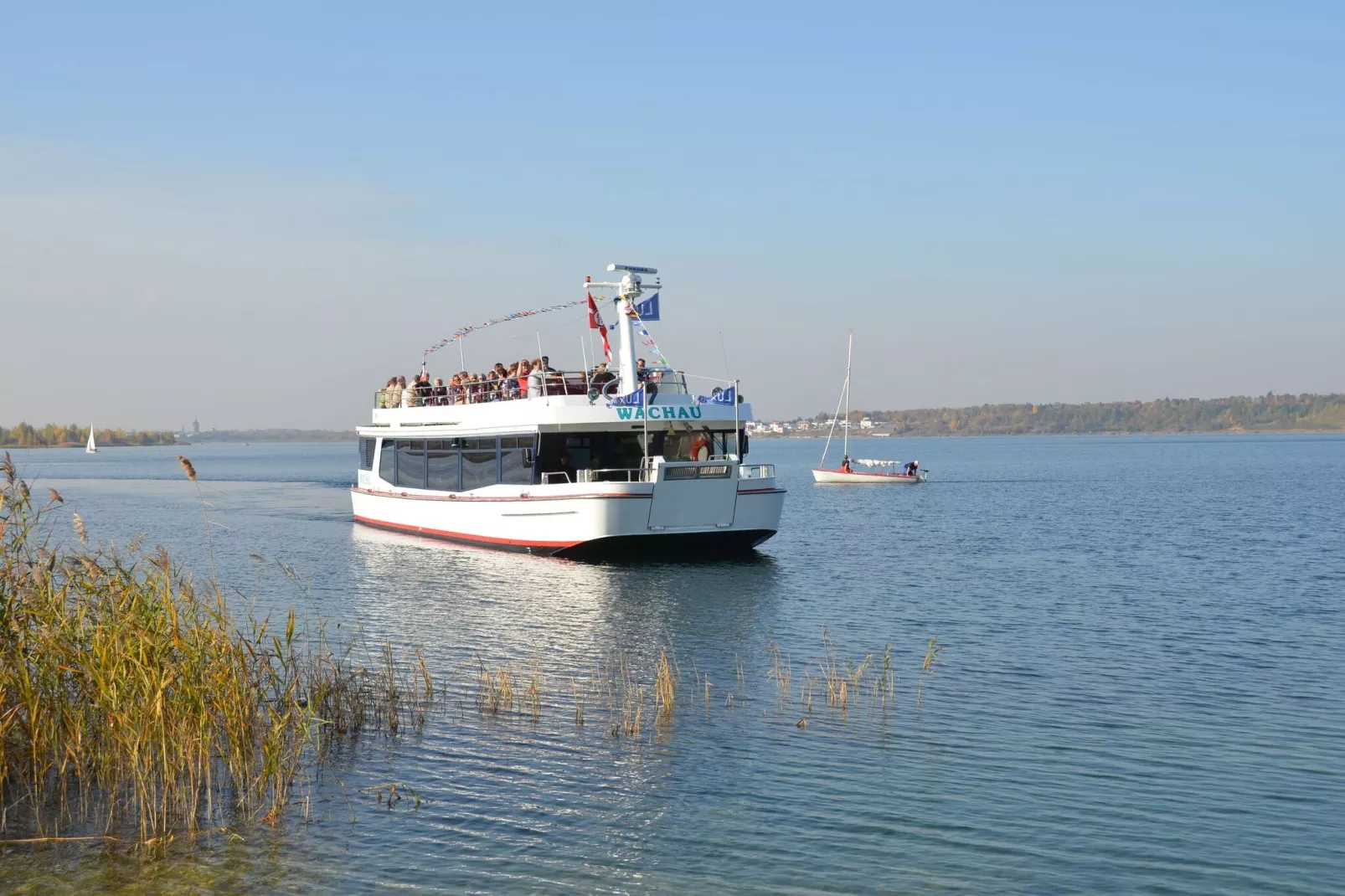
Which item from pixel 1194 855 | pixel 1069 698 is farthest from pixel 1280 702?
pixel 1194 855

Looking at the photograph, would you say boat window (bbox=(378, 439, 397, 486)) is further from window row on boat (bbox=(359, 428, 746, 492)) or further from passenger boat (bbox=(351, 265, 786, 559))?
window row on boat (bbox=(359, 428, 746, 492))

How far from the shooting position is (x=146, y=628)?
9367 millimetres

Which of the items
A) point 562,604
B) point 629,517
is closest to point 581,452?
point 629,517

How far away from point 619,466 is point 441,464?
260 inches

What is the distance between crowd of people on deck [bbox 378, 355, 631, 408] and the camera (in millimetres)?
27844

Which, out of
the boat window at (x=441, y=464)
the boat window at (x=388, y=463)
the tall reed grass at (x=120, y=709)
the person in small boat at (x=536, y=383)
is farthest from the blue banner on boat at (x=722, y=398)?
the tall reed grass at (x=120, y=709)

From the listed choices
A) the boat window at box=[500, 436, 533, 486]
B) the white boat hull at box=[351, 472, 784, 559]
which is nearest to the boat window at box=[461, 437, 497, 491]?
the white boat hull at box=[351, 472, 784, 559]

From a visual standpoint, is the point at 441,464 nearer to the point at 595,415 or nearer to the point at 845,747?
the point at 595,415

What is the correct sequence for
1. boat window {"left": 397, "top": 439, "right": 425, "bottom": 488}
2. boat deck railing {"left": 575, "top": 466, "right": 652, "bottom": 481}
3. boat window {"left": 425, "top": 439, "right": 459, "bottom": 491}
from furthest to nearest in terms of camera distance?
1. boat window {"left": 397, "top": 439, "right": 425, "bottom": 488}
2. boat window {"left": 425, "top": 439, "right": 459, "bottom": 491}
3. boat deck railing {"left": 575, "top": 466, "right": 652, "bottom": 481}

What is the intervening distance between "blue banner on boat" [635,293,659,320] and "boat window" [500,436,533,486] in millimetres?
3990

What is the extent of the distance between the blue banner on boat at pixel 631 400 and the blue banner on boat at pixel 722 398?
1.47m

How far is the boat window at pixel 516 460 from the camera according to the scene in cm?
2756

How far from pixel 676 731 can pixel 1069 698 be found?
5021mm

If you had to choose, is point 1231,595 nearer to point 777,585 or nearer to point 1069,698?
point 777,585
